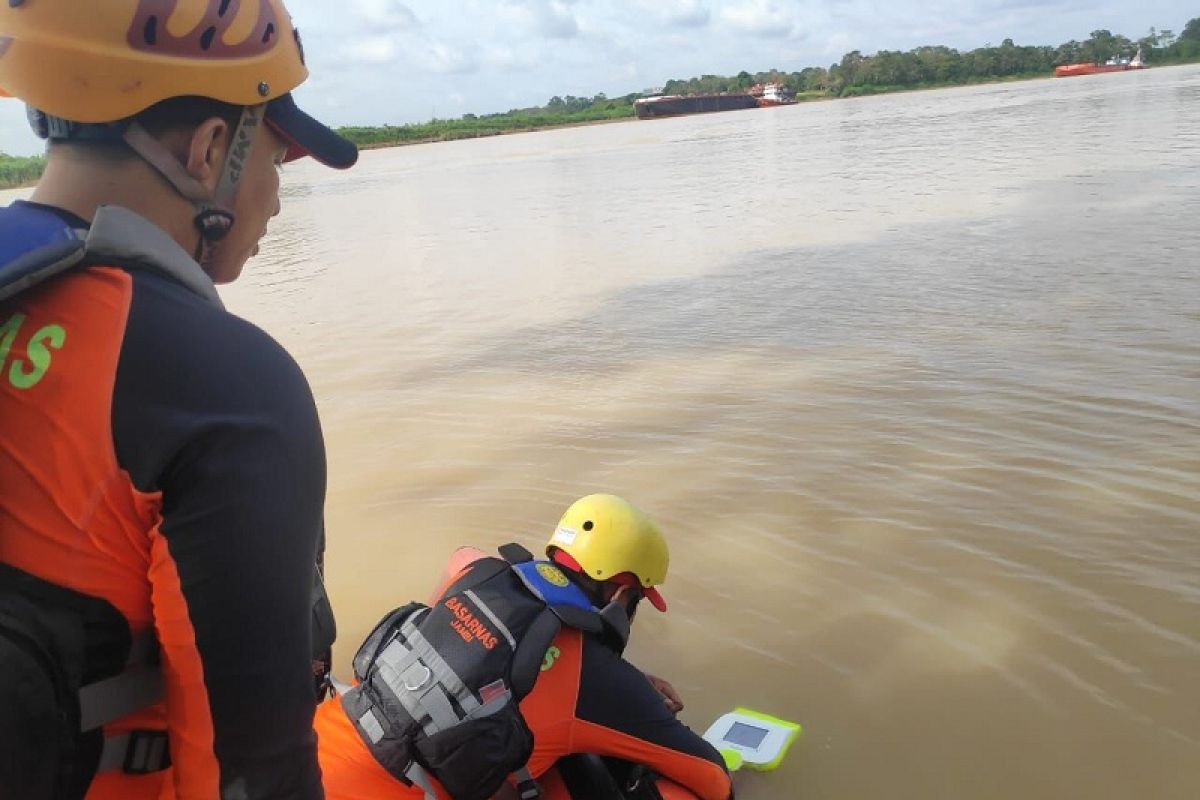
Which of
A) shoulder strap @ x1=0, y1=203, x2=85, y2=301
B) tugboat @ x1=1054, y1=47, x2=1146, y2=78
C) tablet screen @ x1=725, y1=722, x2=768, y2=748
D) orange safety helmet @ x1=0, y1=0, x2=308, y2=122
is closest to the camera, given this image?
shoulder strap @ x1=0, y1=203, x2=85, y2=301

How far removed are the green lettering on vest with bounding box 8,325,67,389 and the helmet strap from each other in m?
0.28

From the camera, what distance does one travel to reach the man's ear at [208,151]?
4.30 ft

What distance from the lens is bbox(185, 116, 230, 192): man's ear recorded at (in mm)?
1311

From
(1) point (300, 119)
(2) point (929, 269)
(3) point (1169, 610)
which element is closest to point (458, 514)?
(3) point (1169, 610)

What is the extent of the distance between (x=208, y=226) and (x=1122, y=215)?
13.6 metres

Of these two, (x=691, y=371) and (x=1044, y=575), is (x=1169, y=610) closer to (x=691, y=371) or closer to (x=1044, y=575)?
(x=1044, y=575)

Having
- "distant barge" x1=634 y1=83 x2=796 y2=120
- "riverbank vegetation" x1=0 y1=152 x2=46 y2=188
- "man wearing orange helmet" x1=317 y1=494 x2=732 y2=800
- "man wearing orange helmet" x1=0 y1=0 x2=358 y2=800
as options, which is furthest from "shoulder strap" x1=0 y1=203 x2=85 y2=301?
"distant barge" x1=634 y1=83 x2=796 y2=120

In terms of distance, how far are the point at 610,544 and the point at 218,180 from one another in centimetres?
206

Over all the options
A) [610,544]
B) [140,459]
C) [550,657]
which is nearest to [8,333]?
[140,459]

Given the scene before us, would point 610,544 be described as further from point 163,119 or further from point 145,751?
point 163,119

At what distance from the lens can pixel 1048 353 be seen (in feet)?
24.9

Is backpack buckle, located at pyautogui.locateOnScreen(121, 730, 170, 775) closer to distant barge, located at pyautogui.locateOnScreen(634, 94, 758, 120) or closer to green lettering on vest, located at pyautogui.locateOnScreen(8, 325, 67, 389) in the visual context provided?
green lettering on vest, located at pyautogui.locateOnScreen(8, 325, 67, 389)

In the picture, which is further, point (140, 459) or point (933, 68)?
point (933, 68)

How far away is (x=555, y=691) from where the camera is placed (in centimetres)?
273
